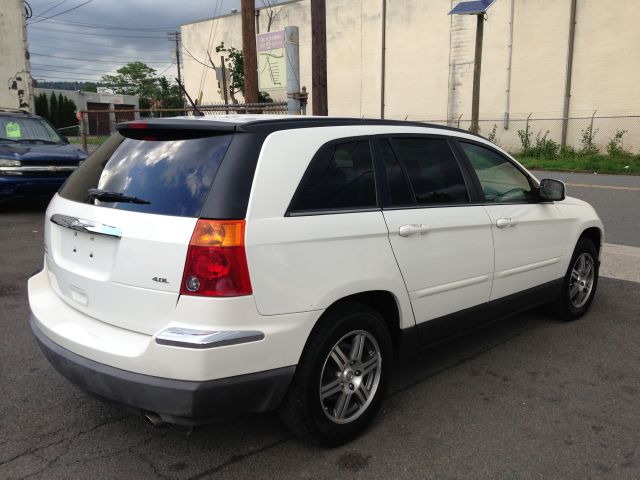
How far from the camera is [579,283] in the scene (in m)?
5.31

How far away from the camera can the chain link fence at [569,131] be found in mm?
22234

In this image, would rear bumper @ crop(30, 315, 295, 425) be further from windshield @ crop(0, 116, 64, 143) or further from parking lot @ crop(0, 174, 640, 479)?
windshield @ crop(0, 116, 64, 143)

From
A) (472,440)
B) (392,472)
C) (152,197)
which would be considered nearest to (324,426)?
(392,472)

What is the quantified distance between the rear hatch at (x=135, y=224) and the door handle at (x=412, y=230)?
1140 millimetres

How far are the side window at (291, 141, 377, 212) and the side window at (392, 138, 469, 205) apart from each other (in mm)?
257

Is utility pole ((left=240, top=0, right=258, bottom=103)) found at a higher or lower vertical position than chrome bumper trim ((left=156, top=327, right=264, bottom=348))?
higher

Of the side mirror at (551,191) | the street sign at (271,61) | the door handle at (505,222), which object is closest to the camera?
the door handle at (505,222)

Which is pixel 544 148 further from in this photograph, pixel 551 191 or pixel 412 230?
pixel 412 230

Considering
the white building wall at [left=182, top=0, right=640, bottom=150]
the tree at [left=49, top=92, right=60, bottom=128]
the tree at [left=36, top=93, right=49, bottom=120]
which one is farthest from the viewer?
the tree at [left=49, top=92, right=60, bottom=128]

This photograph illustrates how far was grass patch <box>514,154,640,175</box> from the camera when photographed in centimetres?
1991

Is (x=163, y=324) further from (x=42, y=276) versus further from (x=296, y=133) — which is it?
(x=42, y=276)

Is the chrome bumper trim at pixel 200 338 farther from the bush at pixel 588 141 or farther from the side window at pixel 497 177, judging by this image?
the bush at pixel 588 141

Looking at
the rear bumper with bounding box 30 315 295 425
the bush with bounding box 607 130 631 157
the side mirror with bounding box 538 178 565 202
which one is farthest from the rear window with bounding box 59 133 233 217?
the bush with bounding box 607 130 631 157

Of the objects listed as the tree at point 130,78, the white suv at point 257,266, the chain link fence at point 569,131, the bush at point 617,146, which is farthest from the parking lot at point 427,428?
the tree at point 130,78
